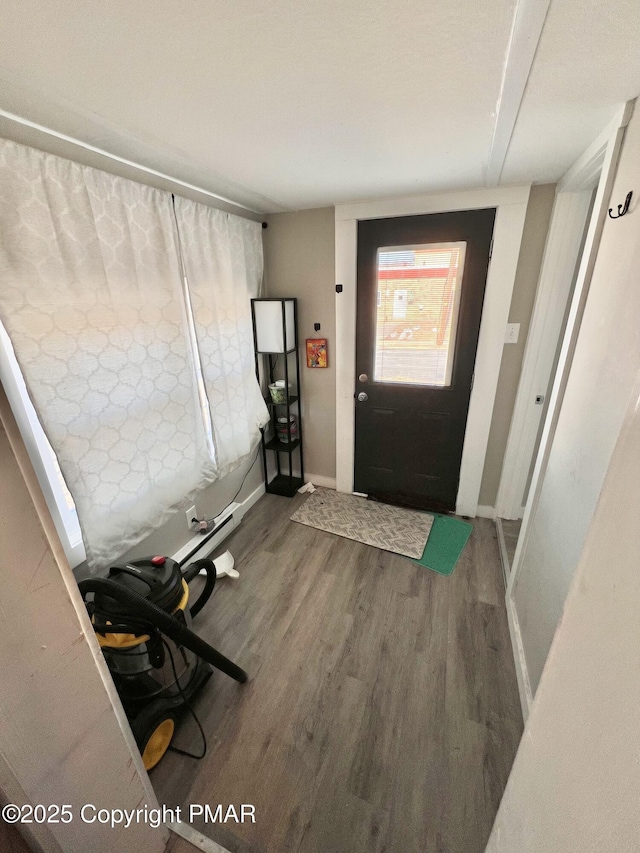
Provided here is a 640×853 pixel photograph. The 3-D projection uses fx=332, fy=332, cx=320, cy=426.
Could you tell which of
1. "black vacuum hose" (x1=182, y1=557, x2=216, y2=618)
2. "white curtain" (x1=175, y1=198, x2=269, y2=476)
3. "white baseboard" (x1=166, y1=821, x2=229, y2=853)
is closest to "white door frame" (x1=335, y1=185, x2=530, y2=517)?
"white curtain" (x1=175, y1=198, x2=269, y2=476)

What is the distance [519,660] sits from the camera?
1.46m

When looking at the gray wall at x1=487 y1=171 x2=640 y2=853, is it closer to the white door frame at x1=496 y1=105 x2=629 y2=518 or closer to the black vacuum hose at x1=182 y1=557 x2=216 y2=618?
the black vacuum hose at x1=182 y1=557 x2=216 y2=618

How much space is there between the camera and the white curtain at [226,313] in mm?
1781

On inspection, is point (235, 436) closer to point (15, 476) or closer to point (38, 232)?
point (38, 232)

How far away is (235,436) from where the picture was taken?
2.19 m

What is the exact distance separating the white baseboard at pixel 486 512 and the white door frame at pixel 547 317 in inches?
1.7

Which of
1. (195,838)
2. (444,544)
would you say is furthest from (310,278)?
(195,838)

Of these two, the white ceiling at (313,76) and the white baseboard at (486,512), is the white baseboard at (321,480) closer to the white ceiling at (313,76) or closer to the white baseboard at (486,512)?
the white baseboard at (486,512)

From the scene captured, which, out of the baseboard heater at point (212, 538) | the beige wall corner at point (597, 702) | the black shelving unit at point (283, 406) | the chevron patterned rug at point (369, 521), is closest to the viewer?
the beige wall corner at point (597, 702)

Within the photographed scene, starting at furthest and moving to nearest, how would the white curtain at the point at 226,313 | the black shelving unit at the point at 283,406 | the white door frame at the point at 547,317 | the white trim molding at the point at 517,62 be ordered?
the black shelving unit at the point at 283,406 → the white curtain at the point at 226,313 → the white door frame at the point at 547,317 → the white trim molding at the point at 517,62

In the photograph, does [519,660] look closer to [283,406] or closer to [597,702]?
[597,702]

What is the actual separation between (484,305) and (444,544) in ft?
5.07

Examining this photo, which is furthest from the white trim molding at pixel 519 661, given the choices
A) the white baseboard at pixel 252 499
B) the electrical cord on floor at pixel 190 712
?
the white baseboard at pixel 252 499

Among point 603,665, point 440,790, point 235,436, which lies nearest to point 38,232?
point 235,436
